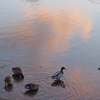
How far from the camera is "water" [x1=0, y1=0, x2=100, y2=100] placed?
7133 millimetres

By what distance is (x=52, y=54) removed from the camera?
406 inches

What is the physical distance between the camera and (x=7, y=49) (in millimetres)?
11031

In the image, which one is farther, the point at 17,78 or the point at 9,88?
the point at 17,78

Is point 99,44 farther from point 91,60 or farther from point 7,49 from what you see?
point 7,49

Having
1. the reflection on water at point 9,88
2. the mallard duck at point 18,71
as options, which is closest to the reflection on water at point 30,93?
the reflection on water at point 9,88

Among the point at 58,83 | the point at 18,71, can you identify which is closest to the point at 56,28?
the point at 18,71

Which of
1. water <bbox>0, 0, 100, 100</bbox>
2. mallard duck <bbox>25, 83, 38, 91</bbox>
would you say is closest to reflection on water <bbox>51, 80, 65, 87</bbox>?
water <bbox>0, 0, 100, 100</bbox>

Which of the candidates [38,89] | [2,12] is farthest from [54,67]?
[2,12]

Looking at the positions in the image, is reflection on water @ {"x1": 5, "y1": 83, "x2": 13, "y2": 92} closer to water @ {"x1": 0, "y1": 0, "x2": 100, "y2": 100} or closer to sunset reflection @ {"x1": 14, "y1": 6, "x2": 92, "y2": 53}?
water @ {"x1": 0, "y1": 0, "x2": 100, "y2": 100}

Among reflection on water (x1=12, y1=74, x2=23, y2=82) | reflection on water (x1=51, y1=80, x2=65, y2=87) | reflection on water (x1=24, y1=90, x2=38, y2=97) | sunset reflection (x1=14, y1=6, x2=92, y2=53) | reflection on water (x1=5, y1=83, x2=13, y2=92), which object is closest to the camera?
reflection on water (x1=24, y1=90, x2=38, y2=97)

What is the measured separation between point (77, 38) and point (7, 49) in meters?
5.25

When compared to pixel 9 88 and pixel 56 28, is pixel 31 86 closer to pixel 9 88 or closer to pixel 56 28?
pixel 9 88

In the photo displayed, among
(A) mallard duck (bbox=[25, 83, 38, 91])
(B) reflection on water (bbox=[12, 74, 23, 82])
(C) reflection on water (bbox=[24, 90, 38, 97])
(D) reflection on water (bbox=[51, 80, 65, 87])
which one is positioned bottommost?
(C) reflection on water (bbox=[24, 90, 38, 97])

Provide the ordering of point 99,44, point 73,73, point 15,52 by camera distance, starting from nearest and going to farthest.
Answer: point 73,73, point 15,52, point 99,44
